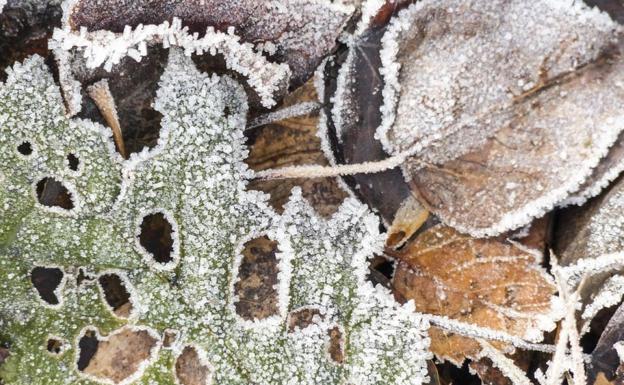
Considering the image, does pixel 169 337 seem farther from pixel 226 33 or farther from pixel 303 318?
pixel 226 33

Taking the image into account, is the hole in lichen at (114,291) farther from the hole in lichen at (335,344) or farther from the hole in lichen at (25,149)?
the hole in lichen at (335,344)

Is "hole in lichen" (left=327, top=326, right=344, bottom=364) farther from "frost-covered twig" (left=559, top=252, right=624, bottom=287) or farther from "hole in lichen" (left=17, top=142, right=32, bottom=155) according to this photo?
"hole in lichen" (left=17, top=142, right=32, bottom=155)

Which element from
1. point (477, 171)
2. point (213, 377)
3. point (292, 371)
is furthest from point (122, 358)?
point (477, 171)

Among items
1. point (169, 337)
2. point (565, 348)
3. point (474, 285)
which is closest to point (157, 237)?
point (169, 337)

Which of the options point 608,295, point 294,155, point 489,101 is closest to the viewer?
point 489,101

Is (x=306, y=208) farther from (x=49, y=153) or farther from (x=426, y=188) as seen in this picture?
(x=49, y=153)

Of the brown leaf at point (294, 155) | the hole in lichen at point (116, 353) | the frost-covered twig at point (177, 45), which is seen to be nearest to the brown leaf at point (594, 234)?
the brown leaf at point (294, 155)

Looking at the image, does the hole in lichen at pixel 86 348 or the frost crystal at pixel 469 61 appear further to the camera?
the hole in lichen at pixel 86 348
